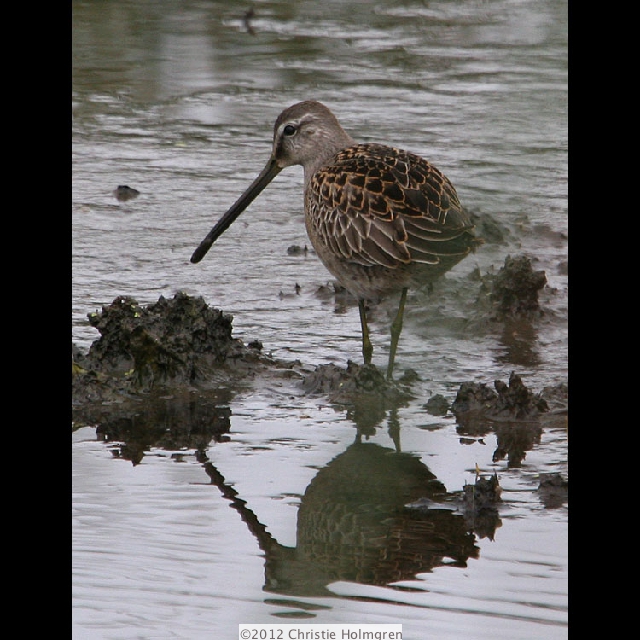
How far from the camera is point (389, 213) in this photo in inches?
240

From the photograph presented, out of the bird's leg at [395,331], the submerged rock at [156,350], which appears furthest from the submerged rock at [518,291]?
the submerged rock at [156,350]

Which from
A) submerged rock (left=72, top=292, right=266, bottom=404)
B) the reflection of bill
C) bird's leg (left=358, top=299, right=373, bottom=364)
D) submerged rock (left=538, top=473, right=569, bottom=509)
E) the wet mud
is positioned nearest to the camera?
the reflection of bill

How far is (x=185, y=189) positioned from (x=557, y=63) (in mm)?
3974

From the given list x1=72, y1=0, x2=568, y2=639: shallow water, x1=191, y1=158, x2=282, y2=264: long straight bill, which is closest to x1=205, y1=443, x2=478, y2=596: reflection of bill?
x1=72, y1=0, x2=568, y2=639: shallow water

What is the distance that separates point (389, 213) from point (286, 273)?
1750mm

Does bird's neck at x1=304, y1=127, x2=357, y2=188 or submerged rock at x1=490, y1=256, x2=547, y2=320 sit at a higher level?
bird's neck at x1=304, y1=127, x2=357, y2=188

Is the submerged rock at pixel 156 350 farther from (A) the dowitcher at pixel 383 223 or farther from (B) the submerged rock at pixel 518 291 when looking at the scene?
(B) the submerged rock at pixel 518 291

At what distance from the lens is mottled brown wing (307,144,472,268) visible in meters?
6.05

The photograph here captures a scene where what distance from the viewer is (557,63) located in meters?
11.3

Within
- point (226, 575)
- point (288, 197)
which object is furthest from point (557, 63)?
point (226, 575)
